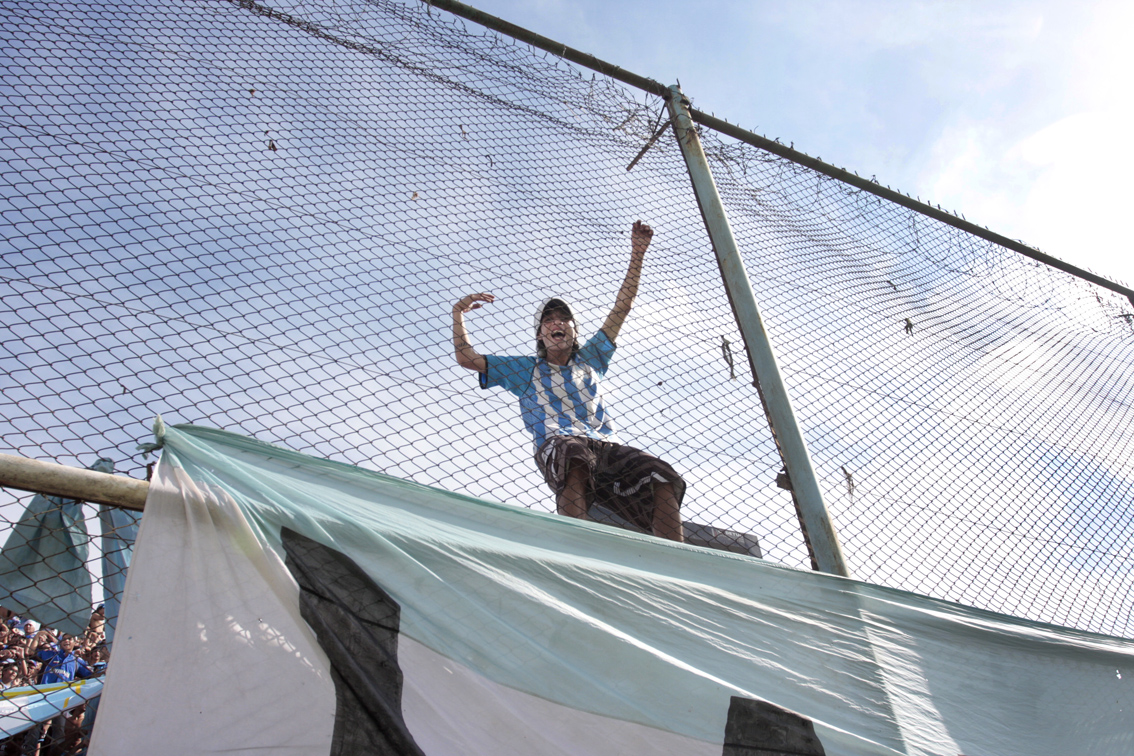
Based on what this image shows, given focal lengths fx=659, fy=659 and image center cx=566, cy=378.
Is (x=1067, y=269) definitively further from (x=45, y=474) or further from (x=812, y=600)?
(x=45, y=474)

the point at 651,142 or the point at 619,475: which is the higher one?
the point at 651,142

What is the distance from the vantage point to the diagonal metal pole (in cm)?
194

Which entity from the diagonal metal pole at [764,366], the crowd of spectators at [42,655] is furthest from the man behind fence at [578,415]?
the crowd of spectators at [42,655]

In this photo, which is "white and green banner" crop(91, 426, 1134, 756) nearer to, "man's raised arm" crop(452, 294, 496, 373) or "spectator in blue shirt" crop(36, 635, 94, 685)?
"man's raised arm" crop(452, 294, 496, 373)

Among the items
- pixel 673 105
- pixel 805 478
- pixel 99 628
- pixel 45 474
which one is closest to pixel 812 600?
pixel 805 478

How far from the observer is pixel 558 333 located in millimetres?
2686

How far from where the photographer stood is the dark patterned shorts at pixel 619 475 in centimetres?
224

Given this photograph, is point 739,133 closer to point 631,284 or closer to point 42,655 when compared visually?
point 631,284

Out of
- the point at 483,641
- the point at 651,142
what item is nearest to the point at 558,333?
the point at 651,142

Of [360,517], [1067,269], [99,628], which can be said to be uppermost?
[1067,269]

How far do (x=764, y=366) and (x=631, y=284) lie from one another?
0.71 m

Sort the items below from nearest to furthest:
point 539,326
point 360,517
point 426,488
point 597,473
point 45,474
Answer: point 45,474 < point 360,517 < point 426,488 < point 597,473 < point 539,326

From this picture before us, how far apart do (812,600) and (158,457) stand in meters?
1.63

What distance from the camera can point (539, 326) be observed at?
2.68m
